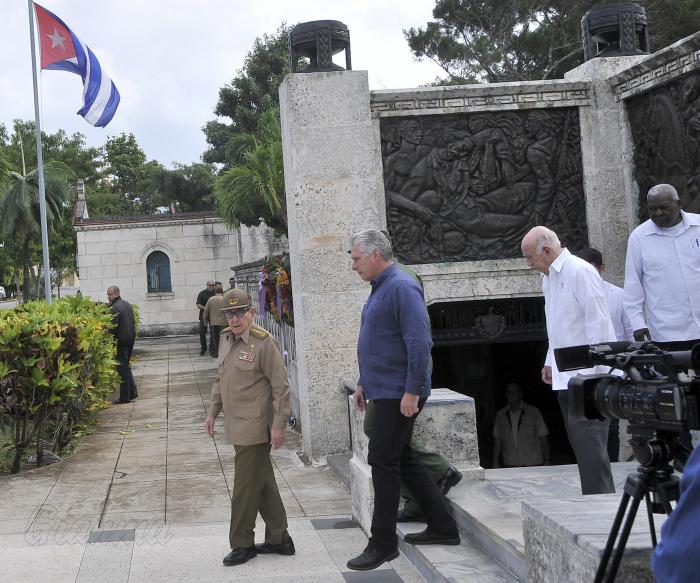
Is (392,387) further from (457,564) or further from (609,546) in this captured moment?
(609,546)

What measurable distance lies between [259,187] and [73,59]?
5211 mm

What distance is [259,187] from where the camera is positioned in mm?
22031

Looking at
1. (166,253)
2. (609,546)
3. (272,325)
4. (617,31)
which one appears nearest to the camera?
(609,546)

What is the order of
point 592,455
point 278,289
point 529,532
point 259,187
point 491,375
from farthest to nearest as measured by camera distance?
point 259,187
point 491,375
point 278,289
point 592,455
point 529,532

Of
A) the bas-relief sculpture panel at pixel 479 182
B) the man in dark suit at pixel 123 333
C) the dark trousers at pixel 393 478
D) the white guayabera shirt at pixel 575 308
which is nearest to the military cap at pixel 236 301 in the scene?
the dark trousers at pixel 393 478

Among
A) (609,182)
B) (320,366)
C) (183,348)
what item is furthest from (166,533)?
(183,348)

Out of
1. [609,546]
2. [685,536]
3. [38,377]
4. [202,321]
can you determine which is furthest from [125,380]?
[685,536]

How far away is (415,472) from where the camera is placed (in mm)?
5523

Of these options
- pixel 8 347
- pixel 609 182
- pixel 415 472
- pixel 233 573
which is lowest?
pixel 233 573

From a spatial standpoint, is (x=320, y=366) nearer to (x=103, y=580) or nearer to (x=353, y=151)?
(x=353, y=151)

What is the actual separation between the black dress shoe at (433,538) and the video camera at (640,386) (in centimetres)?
305

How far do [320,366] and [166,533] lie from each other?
8.95ft

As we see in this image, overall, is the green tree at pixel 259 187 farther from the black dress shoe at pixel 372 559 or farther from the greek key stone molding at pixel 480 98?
the black dress shoe at pixel 372 559

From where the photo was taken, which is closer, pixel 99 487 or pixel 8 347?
pixel 99 487
